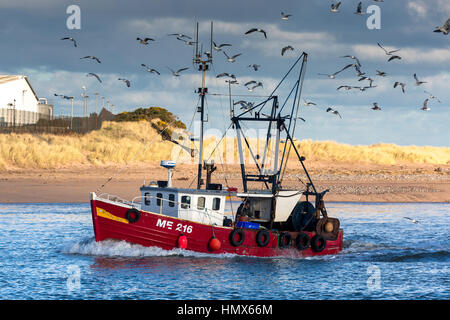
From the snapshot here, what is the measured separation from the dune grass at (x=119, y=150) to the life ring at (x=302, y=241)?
85.3 feet

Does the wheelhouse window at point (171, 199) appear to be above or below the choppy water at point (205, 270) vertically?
above

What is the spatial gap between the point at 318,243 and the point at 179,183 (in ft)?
70.8

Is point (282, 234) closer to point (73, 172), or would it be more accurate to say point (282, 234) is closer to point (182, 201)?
point (182, 201)

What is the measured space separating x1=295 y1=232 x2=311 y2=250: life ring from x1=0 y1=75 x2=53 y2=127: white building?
49348mm

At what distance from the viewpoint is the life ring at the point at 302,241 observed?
86.2ft

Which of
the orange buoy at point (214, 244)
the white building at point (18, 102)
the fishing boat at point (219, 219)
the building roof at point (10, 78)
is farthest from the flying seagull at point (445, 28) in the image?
the building roof at point (10, 78)

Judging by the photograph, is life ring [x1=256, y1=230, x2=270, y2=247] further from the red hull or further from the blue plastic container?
the red hull

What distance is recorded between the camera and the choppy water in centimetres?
2003

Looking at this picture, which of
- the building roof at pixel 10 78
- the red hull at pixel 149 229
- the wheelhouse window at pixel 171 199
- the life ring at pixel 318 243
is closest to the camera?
the red hull at pixel 149 229

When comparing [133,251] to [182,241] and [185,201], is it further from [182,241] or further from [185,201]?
[185,201]

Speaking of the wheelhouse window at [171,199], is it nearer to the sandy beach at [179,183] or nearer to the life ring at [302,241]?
the life ring at [302,241]

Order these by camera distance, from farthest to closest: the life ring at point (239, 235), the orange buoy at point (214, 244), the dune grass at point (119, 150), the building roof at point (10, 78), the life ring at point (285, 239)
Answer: the building roof at point (10, 78)
the dune grass at point (119, 150)
the life ring at point (285, 239)
the life ring at point (239, 235)
the orange buoy at point (214, 244)

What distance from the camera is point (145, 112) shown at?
97625mm

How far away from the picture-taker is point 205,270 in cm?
2273
